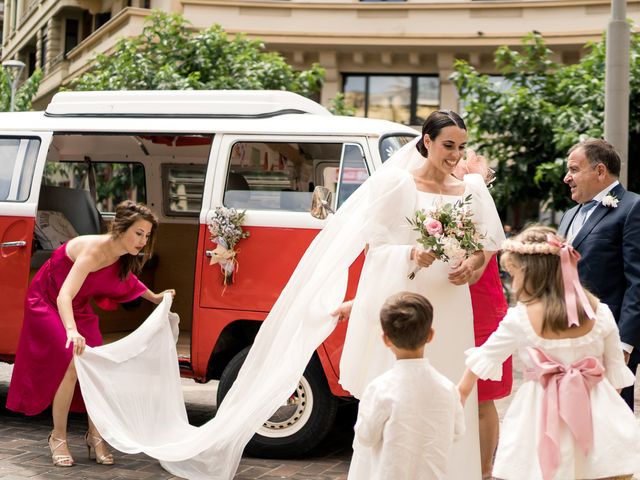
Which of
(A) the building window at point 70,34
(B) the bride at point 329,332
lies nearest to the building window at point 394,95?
(A) the building window at point 70,34

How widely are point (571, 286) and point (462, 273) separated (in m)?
0.88

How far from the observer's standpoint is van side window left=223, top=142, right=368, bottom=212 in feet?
21.2

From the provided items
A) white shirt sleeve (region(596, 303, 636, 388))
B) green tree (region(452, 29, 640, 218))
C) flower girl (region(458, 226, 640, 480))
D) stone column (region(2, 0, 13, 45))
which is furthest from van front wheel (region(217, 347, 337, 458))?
stone column (region(2, 0, 13, 45))

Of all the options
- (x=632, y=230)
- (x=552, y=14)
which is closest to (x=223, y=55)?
(x=552, y=14)

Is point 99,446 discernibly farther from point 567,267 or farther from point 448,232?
point 567,267

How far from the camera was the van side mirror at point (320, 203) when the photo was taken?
5738 millimetres

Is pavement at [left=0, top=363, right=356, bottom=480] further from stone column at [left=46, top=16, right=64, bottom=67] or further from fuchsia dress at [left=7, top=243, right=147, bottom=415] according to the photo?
stone column at [left=46, top=16, right=64, bottom=67]

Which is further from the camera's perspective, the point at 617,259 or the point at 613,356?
the point at 617,259

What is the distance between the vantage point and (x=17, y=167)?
712cm

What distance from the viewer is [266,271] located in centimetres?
630

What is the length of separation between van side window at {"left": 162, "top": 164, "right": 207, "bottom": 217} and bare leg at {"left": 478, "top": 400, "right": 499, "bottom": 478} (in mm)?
4013

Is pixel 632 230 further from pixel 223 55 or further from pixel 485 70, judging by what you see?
pixel 485 70

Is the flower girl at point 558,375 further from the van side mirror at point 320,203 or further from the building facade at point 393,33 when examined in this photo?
the building facade at point 393,33

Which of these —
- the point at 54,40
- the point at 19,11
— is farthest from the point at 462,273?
the point at 19,11
